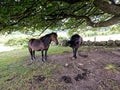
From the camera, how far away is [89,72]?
8.35 m

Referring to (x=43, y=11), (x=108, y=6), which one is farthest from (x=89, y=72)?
(x=43, y=11)

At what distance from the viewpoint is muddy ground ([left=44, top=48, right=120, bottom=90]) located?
7.54 m

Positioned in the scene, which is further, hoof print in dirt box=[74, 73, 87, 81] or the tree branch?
hoof print in dirt box=[74, 73, 87, 81]

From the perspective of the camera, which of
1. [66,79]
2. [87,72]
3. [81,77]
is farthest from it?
[87,72]

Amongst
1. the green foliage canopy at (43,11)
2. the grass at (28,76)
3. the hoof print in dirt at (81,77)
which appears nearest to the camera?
the green foliage canopy at (43,11)

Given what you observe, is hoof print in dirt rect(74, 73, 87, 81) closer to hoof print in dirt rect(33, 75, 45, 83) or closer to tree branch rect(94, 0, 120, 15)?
hoof print in dirt rect(33, 75, 45, 83)

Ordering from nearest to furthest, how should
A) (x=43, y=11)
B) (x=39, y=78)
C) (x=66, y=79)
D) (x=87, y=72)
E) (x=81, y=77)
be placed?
1. (x=43, y=11)
2. (x=66, y=79)
3. (x=81, y=77)
4. (x=39, y=78)
5. (x=87, y=72)

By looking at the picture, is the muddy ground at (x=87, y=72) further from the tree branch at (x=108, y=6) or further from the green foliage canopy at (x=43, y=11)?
the tree branch at (x=108, y=6)

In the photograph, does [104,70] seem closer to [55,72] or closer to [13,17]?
[55,72]

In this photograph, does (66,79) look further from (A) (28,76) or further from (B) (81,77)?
(A) (28,76)

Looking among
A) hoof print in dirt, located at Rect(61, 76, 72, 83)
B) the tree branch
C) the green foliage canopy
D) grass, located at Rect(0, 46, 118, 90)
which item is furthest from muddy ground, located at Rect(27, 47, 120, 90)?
the tree branch

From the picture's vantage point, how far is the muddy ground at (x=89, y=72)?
7540 millimetres

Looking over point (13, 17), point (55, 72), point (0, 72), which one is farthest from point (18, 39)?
point (13, 17)

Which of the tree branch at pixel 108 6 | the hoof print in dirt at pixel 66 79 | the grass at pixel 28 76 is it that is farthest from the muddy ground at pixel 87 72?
the tree branch at pixel 108 6
